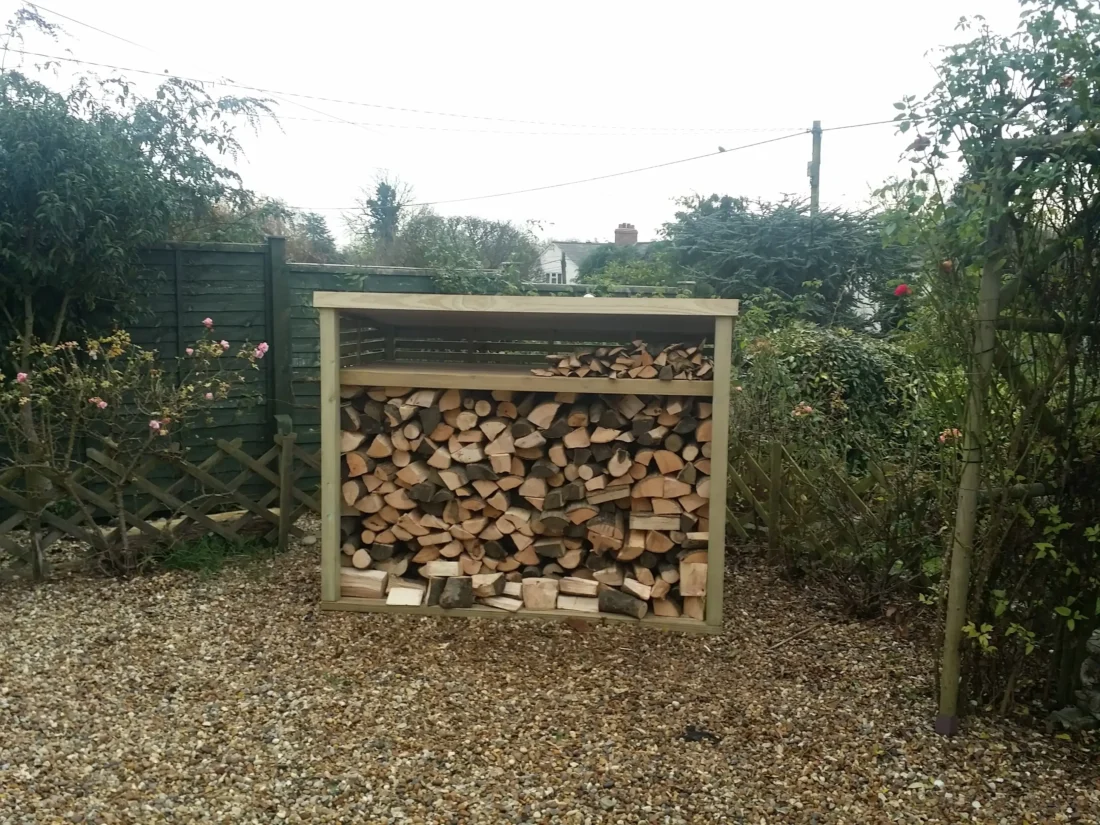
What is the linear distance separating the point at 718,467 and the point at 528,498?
877 millimetres

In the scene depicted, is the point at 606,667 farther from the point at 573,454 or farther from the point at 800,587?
the point at 800,587

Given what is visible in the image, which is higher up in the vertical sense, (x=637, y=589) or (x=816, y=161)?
(x=816, y=161)

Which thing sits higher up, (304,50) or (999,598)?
(304,50)

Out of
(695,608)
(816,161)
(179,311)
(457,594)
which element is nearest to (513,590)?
(457,594)

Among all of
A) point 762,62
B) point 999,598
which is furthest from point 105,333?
point 762,62

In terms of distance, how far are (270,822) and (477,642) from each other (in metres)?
1.41

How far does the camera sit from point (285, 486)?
5.07 meters

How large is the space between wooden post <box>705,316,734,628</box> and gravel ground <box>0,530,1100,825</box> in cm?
20

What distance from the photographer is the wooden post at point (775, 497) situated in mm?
4578

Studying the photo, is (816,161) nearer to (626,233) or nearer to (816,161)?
(816,161)

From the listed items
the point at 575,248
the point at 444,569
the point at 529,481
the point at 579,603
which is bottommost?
the point at 579,603

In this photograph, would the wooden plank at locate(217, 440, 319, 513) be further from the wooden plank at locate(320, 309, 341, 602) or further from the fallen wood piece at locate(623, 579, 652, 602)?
the fallen wood piece at locate(623, 579, 652, 602)

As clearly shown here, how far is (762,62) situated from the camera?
8367mm

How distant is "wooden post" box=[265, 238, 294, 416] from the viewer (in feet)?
19.3
